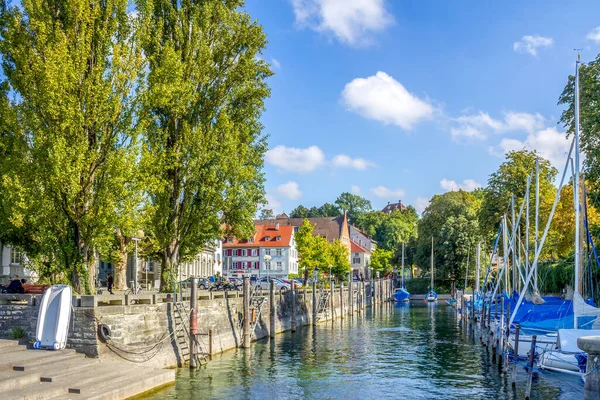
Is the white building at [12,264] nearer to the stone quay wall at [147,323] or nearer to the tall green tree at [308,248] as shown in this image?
the stone quay wall at [147,323]

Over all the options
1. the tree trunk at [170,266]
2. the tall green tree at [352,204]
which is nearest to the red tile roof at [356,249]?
the tall green tree at [352,204]

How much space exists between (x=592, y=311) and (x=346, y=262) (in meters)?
67.1

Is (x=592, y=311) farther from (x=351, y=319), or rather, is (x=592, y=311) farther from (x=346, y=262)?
(x=346, y=262)

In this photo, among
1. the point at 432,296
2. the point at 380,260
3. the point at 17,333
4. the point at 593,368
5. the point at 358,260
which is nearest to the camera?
the point at 593,368

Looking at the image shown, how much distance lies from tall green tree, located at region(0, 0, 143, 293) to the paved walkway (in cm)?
522

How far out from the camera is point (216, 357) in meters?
27.5

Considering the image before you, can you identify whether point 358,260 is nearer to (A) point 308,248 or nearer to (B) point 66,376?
(A) point 308,248

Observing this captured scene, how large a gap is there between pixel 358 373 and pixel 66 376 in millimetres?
11601

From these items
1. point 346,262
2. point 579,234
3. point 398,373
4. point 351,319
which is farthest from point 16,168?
point 346,262

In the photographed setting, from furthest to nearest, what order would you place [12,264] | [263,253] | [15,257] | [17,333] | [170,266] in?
[263,253] → [15,257] → [12,264] → [170,266] → [17,333]

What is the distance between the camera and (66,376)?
703 inches

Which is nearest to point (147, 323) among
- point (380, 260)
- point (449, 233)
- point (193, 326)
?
point (193, 326)

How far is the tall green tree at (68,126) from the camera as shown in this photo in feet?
78.7

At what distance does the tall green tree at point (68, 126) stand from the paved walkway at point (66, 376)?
5.22 m
